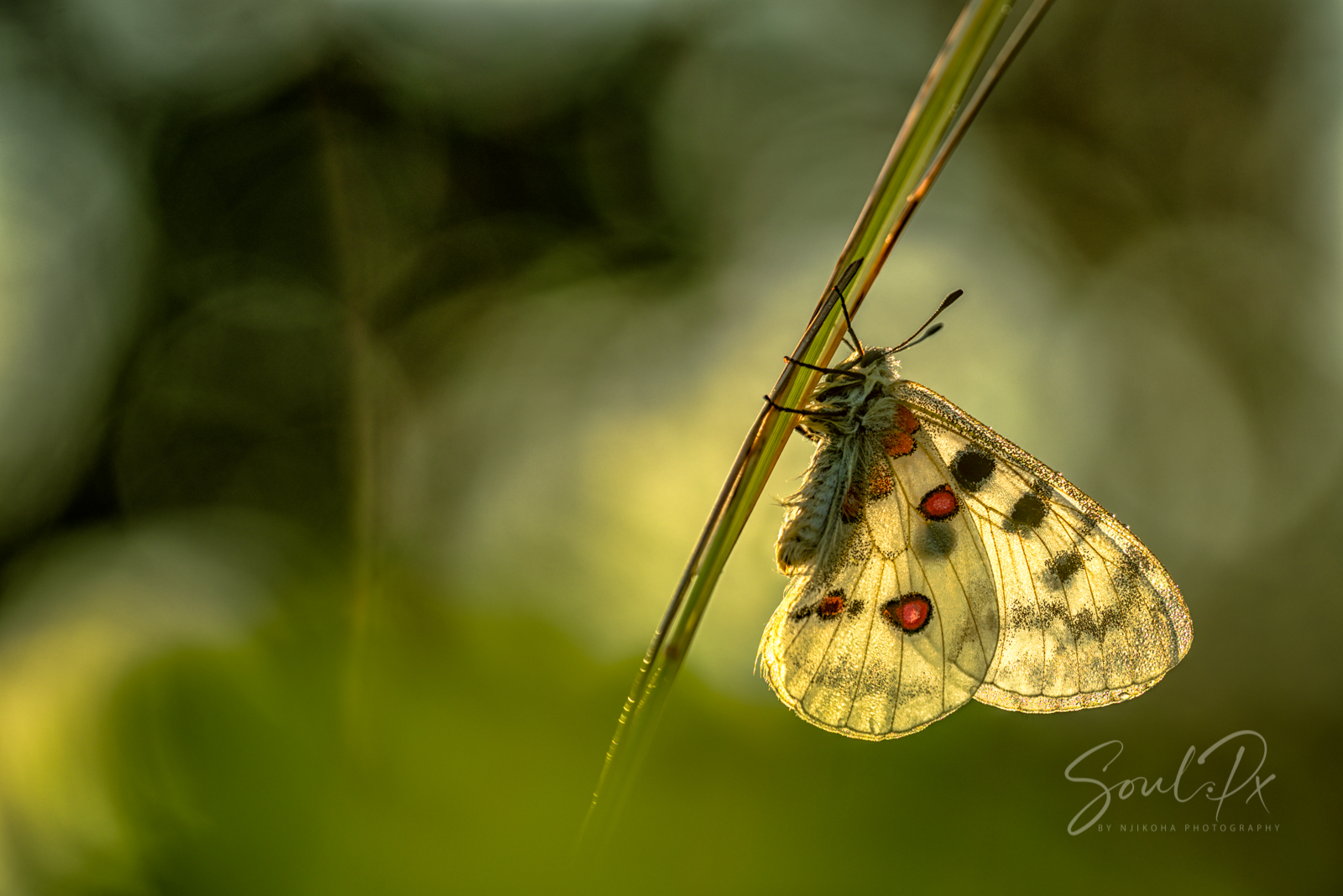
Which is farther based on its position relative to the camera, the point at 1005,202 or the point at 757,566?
the point at 1005,202

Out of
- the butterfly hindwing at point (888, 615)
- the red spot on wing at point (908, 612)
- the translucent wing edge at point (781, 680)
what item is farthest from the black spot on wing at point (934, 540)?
the translucent wing edge at point (781, 680)

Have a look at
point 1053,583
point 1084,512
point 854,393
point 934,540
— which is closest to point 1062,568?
point 1053,583

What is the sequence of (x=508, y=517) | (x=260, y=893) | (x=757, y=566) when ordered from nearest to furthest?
(x=260, y=893), (x=757, y=566), (x=508, y=517)

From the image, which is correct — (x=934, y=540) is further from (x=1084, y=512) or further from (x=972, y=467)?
(x=1084, y=512)

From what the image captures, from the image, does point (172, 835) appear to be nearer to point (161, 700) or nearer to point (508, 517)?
point (161, 700)

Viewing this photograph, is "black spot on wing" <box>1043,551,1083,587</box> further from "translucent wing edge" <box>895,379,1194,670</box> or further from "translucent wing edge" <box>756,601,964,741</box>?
"translucent wing edge" <box>756,601,964,741</box>

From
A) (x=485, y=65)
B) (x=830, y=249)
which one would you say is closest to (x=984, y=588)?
(x=830, y=249)
